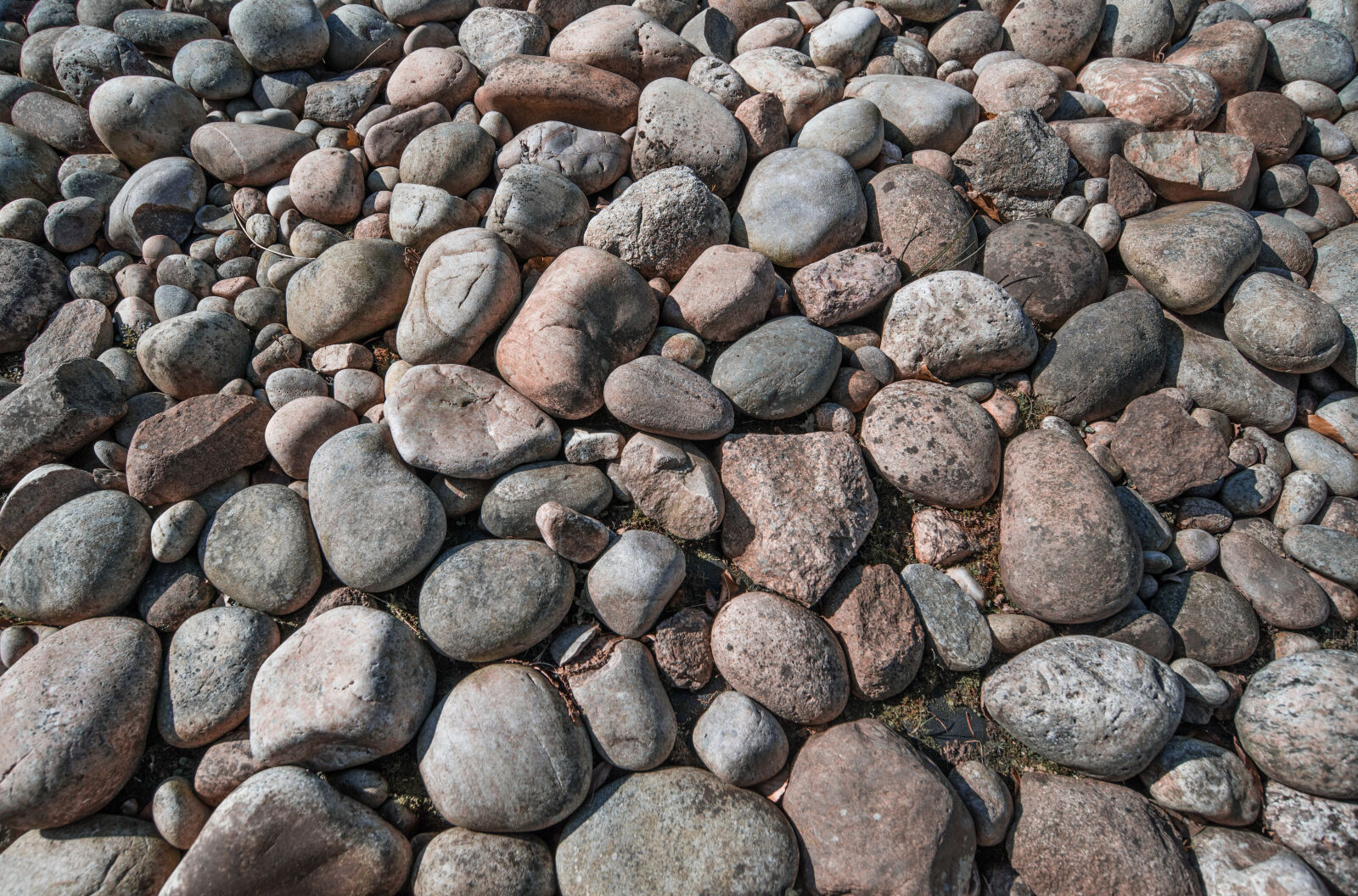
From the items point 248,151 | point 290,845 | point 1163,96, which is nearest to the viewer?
point 290,845

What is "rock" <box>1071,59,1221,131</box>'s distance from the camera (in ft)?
14.8

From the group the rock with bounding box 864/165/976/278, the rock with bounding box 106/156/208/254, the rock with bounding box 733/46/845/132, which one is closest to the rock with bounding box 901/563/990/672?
the rock with bounding box 864/165/976/278

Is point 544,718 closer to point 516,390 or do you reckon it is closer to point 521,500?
point 521,500

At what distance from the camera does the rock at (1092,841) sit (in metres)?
2.63

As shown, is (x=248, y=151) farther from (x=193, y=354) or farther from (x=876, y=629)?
(x=876, y=629)

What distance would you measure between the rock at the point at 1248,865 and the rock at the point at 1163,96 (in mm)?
4326

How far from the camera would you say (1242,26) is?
485 centimetres

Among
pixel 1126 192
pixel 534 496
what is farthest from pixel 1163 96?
pixel 534 496

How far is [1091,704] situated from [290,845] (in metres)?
3.28

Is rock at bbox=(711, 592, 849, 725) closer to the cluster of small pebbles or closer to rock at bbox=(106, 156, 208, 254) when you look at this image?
the cluster of small pebbles

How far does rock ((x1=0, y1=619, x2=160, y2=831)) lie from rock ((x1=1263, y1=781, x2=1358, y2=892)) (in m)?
4.87

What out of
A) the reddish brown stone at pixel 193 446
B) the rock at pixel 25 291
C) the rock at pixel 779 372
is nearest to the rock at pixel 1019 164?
the rock at pixel 779 372

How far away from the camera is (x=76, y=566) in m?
3.06

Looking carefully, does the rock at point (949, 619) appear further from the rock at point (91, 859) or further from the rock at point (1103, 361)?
the rock at point (91, 859)
